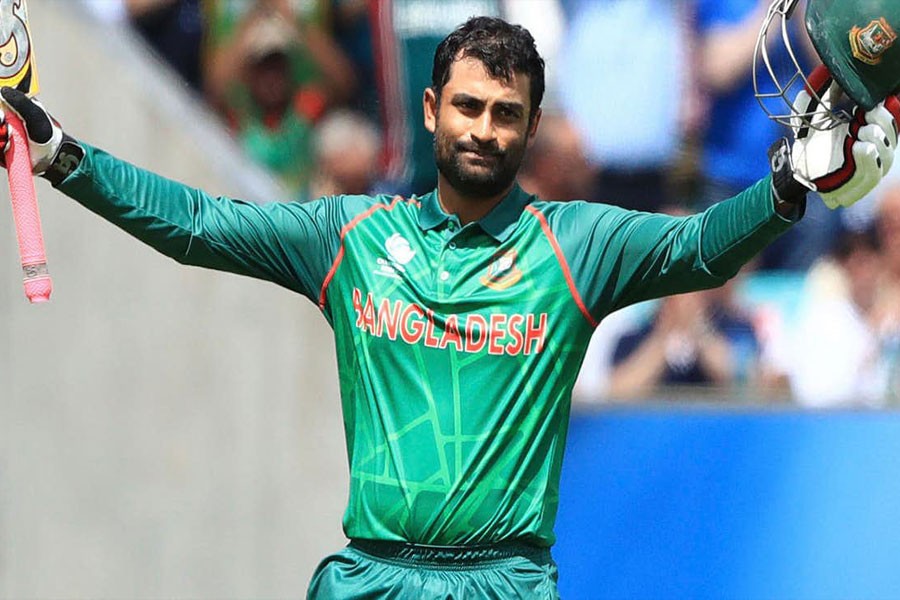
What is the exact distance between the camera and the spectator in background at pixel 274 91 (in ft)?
19.7

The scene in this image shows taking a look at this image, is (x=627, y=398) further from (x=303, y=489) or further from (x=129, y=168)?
(x=129, y=168)

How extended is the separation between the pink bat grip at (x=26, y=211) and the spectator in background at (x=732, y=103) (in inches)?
123

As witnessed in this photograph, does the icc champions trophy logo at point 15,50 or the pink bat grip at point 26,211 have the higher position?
the icc champions trophy logo at point 15,50

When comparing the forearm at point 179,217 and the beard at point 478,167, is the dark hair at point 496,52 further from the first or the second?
the forearm at point 179,217

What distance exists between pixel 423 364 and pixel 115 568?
2582 mm

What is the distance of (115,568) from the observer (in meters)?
5.50

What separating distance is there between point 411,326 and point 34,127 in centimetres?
89

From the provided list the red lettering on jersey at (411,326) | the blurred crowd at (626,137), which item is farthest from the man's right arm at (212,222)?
the blurred crowd at (626,137)

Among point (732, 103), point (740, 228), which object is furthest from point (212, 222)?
point (732, 103)

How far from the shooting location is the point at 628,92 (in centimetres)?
595

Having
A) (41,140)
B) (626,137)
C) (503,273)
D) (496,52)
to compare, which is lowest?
(503,273)

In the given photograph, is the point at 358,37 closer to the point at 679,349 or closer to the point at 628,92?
the point at 628,92

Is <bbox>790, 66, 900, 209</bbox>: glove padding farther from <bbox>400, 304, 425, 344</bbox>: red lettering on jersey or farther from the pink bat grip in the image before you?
the pink bat grip

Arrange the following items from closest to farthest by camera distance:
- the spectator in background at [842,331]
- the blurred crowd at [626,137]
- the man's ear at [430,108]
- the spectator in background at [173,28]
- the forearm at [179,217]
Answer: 1. the forearm at [179,217]
2. the man's ear at [430,108]
3. the spectator in background at [842,331]
4. the blurred crowd at [626,137]
5. the spectator in background at [173,28]
